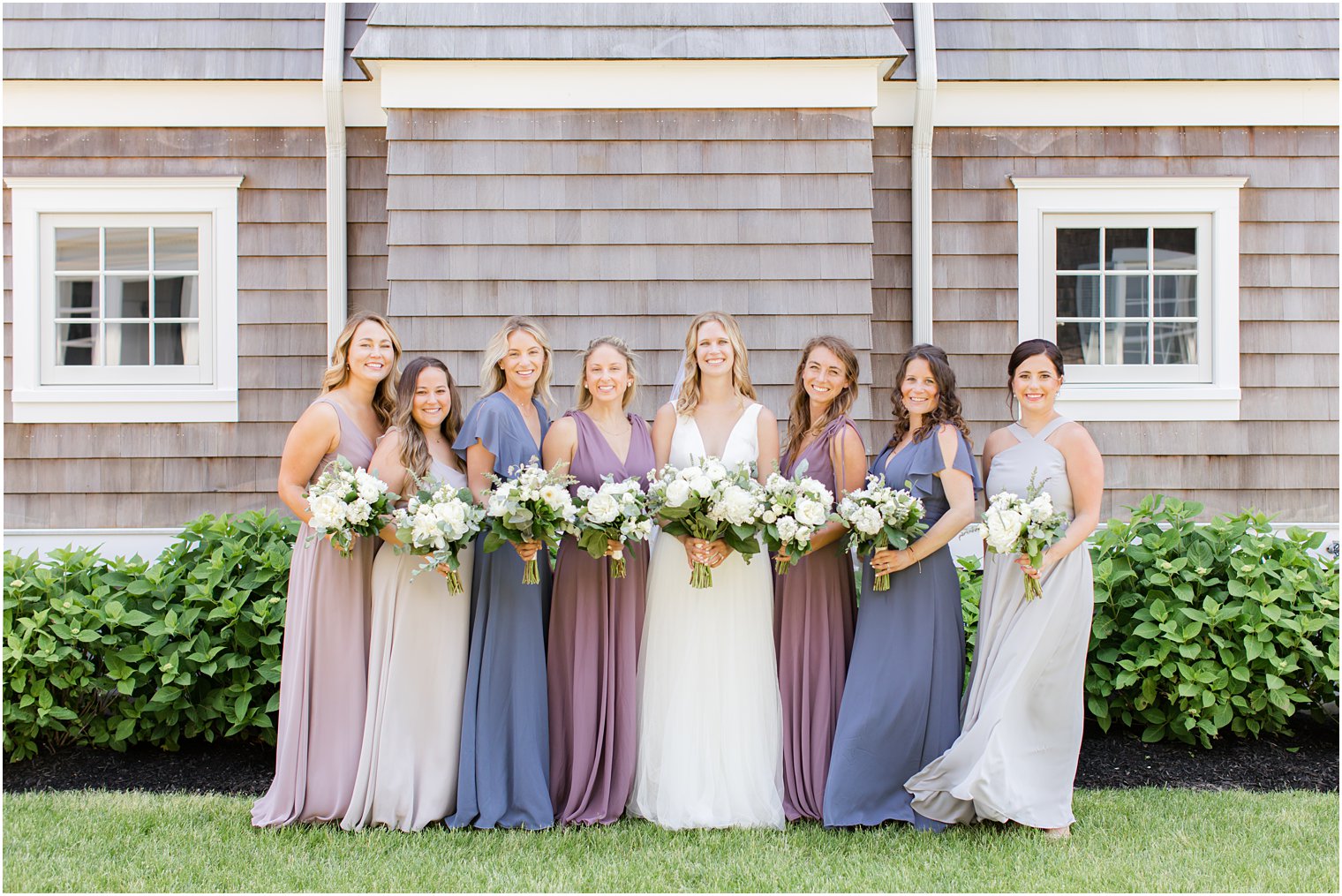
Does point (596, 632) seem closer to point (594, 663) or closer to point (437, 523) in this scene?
point (594, 663)

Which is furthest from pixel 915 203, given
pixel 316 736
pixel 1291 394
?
pixel 316 736

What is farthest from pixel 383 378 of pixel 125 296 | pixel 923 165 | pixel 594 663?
pixel 923 165

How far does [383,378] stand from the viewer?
13.5ft

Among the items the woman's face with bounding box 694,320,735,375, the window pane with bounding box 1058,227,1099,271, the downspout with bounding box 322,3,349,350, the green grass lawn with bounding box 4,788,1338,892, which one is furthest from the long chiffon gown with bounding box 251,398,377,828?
the window pane with bounding box 1058,227,1099,271

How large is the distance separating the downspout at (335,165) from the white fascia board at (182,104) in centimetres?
15

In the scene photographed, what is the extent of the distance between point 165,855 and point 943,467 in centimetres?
321

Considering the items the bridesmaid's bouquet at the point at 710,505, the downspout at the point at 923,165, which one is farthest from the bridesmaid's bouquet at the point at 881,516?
the downspout at the point at 923,165

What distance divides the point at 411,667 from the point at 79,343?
4.08m

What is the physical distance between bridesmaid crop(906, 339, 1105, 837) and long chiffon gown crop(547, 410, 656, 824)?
1.15m

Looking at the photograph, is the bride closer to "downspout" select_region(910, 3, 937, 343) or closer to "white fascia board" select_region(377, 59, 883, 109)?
"white fascia board" select_region(377, 59, 883, 109)

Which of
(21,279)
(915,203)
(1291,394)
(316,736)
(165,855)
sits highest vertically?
(915,203)

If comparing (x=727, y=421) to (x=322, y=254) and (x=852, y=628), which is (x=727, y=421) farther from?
(x=322, y=254)

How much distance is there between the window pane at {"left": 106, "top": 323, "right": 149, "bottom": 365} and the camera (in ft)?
21.2

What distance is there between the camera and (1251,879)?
3520 mm
